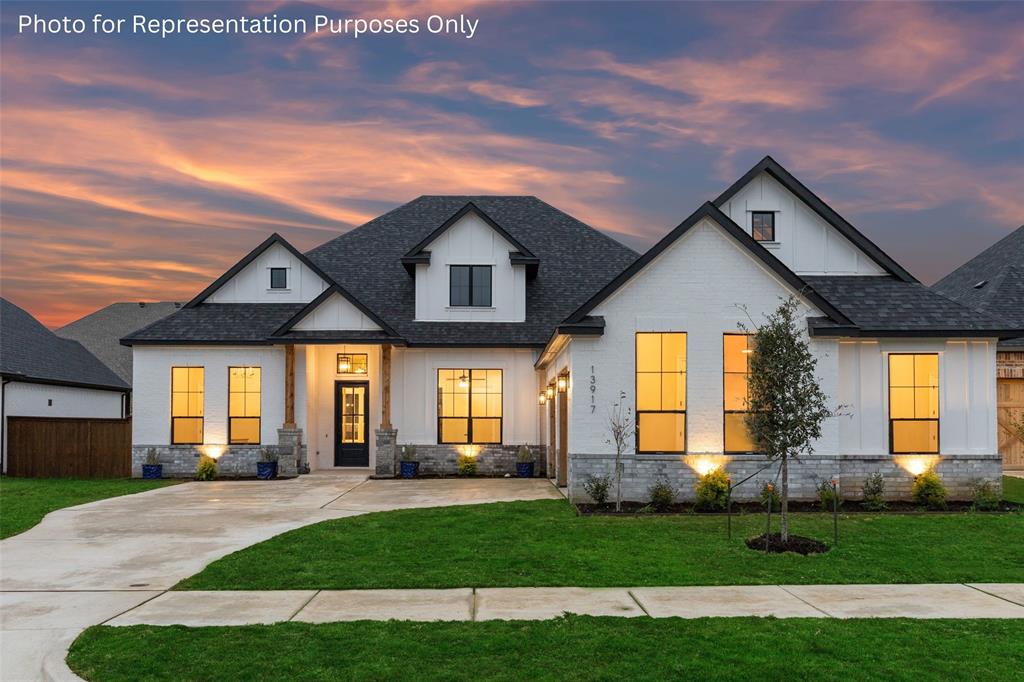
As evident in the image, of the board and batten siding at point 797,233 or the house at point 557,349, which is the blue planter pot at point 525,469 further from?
the board and batten siding at point 797,233

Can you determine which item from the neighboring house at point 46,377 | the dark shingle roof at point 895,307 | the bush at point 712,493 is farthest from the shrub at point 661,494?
the neighboring house at point 46,377

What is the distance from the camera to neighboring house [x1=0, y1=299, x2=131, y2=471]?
2605 cm

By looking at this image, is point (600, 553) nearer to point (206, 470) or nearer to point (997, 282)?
point (206, 470)

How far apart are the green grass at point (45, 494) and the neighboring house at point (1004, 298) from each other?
72.4 ft

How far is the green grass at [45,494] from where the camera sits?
13.9 m

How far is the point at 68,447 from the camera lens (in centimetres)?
2334

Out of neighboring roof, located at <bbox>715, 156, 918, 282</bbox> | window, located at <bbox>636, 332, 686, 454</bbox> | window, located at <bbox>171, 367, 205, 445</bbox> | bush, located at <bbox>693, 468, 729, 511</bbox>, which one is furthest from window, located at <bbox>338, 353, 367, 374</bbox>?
bush, located at <bbox>693, 468, 729, 511</bbox>

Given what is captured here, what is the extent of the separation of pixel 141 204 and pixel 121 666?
19.6 meters

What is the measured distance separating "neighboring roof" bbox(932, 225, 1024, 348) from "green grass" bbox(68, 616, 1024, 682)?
Answer: 57.8ft

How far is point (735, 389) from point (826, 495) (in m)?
2.71

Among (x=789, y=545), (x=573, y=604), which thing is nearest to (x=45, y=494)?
(x=573, y=604)

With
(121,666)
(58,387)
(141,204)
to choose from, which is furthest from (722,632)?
(58,387)

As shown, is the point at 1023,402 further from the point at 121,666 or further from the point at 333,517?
the point at 121,666

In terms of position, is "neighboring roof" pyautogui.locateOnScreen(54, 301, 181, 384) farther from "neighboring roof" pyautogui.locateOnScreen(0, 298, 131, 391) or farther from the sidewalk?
the sidewalk
